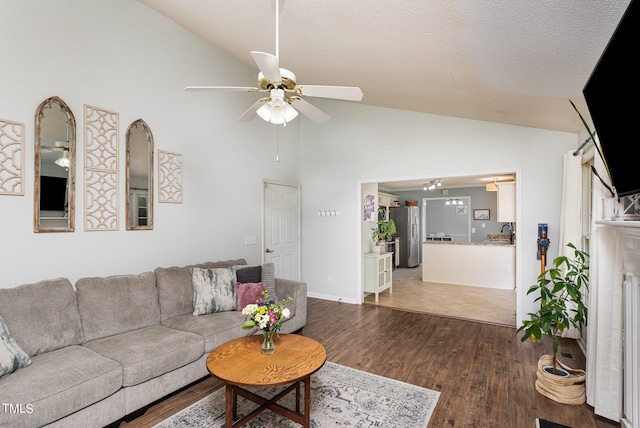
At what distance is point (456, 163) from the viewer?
4.37m

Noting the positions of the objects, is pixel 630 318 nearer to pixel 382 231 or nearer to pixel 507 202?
pixel 507 202

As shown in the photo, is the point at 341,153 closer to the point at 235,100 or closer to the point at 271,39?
the point at 235,100

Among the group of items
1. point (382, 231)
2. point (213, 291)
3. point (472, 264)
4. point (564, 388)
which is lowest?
point (564, 388)

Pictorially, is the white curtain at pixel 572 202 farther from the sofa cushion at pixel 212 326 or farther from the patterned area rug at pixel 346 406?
the sofa cushion at pixel 212 326

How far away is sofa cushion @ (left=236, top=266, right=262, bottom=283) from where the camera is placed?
11.2 ft

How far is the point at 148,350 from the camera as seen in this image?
89.8 inches

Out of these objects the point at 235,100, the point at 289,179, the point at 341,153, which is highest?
the point at 235,100

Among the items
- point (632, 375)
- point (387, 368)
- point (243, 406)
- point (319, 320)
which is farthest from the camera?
point (319, 320)

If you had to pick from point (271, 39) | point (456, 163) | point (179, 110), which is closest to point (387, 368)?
point (456, 163)

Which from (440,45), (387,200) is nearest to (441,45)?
(440,45)

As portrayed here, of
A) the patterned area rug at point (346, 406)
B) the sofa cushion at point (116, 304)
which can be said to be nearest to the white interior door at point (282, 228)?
the sofa cushion at point (116, 304)

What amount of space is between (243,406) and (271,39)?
3.22 meters

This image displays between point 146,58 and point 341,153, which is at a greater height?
point 146,58

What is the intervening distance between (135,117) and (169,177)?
694mm
